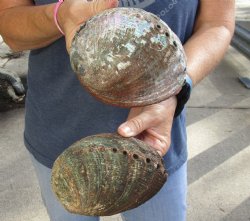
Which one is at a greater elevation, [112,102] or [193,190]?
[112,102]

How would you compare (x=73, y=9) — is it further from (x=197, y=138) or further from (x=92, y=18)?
(x=197, y=138)

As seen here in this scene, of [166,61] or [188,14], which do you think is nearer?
[166,61]

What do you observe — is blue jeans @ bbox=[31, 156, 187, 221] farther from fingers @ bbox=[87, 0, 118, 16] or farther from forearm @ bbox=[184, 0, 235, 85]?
fingers @ bbox=[87, 0, 118, 16]

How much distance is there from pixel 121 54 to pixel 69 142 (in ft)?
1.95

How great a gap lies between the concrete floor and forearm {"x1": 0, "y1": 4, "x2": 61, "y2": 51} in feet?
5.57

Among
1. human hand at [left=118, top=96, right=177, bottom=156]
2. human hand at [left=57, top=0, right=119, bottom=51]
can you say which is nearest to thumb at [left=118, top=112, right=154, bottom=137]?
human hand at [left=118, top=96, right=177, bottom=156]

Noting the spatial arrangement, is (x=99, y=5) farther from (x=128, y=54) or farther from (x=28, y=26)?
(x=28, y=26)

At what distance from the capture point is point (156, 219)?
1.54 m

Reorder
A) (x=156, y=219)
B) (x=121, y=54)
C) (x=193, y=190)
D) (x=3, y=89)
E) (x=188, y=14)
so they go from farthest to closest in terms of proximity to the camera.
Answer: (x=3, y=89), (x=193, y=190), (x=156, y=219), (x=188, y=14), (x=121, y=54)

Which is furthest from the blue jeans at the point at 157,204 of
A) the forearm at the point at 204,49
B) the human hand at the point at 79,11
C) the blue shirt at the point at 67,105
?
the human hand at the point at 79,11

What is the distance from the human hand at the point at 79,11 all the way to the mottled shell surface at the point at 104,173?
27cm

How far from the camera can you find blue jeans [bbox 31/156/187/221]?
1501mm

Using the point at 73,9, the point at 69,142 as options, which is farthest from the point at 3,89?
the point at 73,9

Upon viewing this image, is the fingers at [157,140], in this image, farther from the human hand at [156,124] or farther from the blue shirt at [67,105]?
the blue shirt at [67,105]
